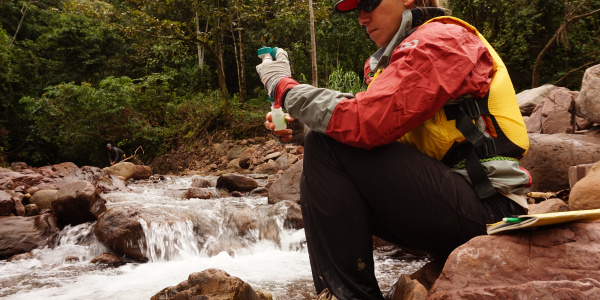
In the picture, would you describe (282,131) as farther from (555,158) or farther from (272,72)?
(555,158)

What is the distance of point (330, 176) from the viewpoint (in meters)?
1.60

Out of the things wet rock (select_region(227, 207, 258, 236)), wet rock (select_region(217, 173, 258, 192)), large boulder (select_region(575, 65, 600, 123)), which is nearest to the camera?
large boulder (select_region(575, 65, 600, 123))

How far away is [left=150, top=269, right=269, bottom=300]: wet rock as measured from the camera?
2064 millimetres

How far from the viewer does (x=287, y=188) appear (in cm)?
617

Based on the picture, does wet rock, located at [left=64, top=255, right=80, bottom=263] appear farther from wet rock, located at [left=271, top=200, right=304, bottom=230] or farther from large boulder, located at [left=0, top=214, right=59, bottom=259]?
wet rock, located at [left=271, top=200, right=304, bottom=230]

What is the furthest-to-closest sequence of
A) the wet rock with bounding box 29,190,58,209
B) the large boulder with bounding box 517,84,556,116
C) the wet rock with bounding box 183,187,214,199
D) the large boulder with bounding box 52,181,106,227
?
the large boulder with bounding box 517,84,556,116, the wet rock with bounding box 183,187,214,199, the wet rock with bounding box 29,190,58,209, the large boulder with bounding box 52,181,106,227

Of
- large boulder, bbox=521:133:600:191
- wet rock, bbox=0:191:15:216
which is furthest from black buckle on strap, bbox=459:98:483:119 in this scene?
wet rock, bbox=0:191:15:216

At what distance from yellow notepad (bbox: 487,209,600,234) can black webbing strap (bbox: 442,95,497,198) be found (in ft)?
0.56

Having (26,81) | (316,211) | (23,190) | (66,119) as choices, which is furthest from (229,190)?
(26,81)

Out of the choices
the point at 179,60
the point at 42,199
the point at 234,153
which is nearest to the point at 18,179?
the point at 42,199

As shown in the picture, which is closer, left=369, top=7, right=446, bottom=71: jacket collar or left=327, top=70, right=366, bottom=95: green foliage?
left=369, top=7, right=446, bottom=71: jacket collar

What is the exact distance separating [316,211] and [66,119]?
1663cm

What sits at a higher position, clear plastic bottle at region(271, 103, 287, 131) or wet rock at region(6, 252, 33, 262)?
clear plastic bottle at region(271, 103, 287, 131)

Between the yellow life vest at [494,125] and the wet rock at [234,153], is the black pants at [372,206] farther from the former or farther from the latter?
the wet rock at [234,153]
